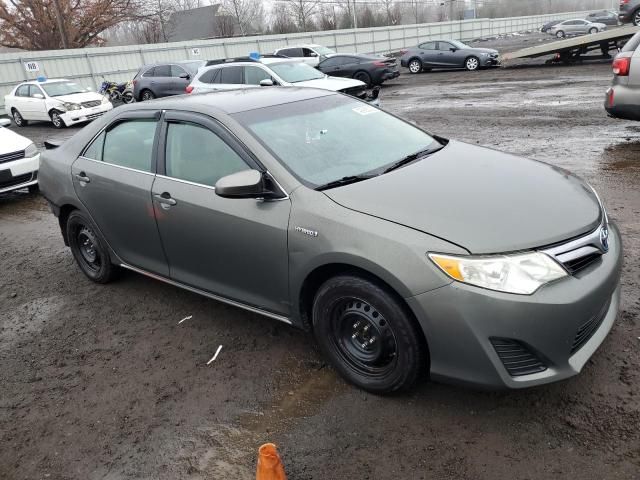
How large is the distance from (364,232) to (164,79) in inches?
Answer: 726

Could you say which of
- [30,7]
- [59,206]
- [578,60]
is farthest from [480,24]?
[59,206]

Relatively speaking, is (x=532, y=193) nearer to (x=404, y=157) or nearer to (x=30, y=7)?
(x=404, y=157)

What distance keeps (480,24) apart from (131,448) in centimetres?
6199

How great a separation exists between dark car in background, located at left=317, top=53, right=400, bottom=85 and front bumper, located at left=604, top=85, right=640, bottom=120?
14212mm

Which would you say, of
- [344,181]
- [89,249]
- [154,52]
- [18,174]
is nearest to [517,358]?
[344,181]

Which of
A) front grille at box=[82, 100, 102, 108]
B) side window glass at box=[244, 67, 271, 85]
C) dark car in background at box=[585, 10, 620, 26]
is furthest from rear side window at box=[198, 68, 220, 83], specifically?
dark car in background at box=[585, 10, 620, 26]

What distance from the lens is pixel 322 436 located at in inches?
108

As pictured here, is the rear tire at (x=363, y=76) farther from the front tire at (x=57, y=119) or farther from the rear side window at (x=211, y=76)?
the front tire at (x=57, y=119)

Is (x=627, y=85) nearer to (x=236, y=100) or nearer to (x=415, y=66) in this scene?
(x=236, y=100)

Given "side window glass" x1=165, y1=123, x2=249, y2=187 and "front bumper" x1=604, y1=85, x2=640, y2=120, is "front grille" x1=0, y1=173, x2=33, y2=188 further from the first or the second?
"front bumper" x1=604, y1=85, x2=640, y2=120

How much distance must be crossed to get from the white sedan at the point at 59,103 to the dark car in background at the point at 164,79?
231 centimetres

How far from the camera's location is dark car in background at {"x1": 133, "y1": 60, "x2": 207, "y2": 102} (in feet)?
62.5

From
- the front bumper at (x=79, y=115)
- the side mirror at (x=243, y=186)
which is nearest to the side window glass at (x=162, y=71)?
the front bumper at (x=79, y=115)

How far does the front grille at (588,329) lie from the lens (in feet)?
8.36
